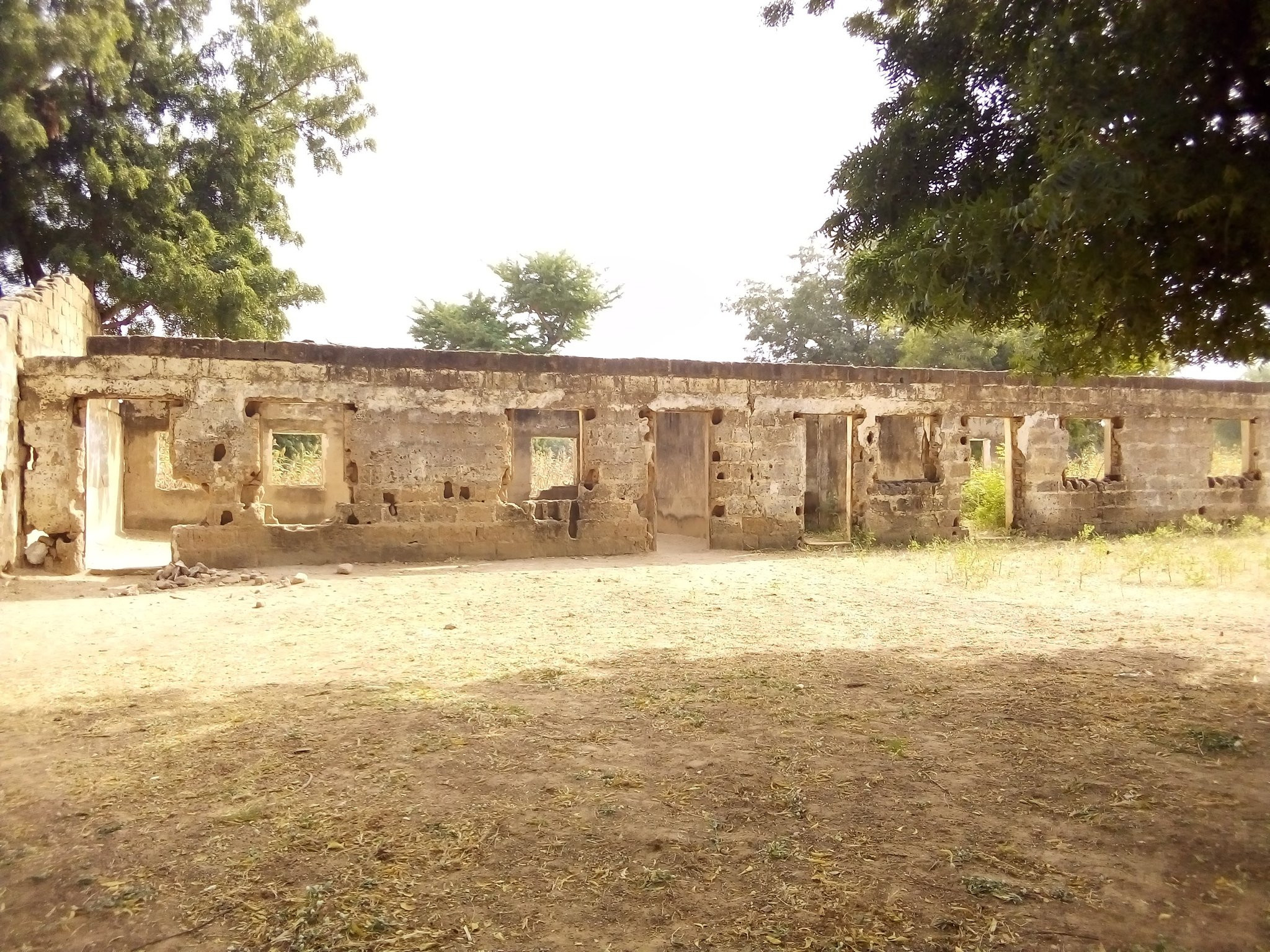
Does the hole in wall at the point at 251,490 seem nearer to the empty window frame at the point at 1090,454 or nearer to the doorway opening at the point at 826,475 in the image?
the doorway opening at the point at 826,475

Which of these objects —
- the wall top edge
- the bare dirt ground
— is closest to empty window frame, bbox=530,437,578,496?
the wall top edge

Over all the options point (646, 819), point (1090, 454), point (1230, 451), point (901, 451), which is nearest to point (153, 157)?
point (901, 451)

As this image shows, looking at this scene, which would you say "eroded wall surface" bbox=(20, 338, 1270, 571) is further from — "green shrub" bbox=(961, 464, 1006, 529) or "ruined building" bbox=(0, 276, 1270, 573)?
"green shrub" bbox=(961, 464, 1006, 529)

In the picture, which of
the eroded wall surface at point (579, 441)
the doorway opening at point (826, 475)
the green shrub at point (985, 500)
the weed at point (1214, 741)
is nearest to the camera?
the weed at point (1214, 741)

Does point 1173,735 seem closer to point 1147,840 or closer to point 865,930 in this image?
point 1147,840

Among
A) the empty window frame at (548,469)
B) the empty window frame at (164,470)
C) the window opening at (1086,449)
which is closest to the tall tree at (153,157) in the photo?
the empty window frame at (164,470)

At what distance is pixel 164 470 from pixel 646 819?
17.0 metres

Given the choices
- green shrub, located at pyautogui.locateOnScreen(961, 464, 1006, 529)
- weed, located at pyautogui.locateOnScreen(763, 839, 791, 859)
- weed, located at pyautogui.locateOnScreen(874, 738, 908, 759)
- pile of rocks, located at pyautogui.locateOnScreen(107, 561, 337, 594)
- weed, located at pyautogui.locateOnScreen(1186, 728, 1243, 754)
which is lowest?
weed, located at pyautogui.locateOnScreen(763, 839, 791, 859)

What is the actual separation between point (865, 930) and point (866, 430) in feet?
37.4

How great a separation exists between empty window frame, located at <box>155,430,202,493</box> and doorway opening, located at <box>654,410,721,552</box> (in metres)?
8.20

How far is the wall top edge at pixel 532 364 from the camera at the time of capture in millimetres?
10453

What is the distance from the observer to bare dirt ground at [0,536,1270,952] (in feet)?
8.74

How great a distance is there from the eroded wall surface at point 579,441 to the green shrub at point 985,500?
2.64 ft

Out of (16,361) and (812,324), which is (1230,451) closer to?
(812,324)
